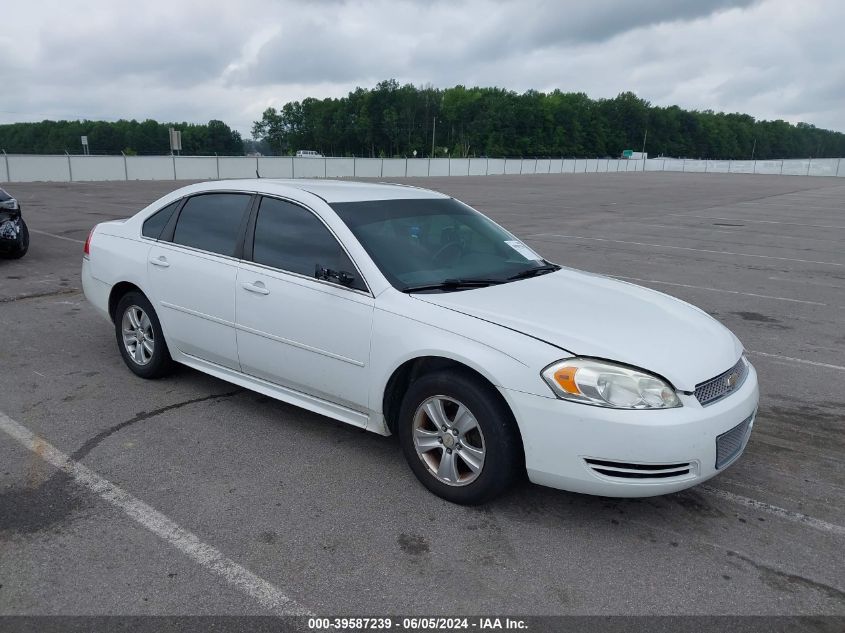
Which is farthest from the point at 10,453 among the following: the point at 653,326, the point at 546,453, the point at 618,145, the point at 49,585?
the point at 618,145

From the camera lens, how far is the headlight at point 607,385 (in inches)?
121

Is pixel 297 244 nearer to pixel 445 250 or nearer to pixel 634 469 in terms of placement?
pixel 445 250

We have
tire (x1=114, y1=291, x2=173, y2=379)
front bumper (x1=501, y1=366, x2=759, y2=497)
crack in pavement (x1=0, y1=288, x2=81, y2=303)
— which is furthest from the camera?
crack in pavement (x1=0, y1=288, x2=81, y2=303)

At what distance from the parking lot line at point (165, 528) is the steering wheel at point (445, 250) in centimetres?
199

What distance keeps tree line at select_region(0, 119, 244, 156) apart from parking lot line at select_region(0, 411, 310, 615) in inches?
4628

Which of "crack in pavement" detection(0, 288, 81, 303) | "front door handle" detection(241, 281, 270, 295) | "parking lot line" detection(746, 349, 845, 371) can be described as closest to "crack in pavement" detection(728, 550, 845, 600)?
"front door handle" detection(241, 281, 270, 295)

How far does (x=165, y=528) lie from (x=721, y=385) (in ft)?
8.97

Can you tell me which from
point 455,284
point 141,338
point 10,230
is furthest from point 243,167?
point 455,284

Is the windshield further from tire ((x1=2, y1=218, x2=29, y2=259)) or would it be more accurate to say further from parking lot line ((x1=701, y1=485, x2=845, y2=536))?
tire ((x1=2, y1=218, x2=29, y2=259))

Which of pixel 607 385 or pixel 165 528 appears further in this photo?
pixel 165 528

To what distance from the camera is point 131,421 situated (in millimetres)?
4473

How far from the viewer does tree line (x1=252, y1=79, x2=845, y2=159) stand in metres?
124

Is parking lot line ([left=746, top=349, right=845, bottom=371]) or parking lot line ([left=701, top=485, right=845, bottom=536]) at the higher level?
parking lot line ([left=746, top=349, right=845, bottom=371])

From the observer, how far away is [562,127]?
13075 cm
